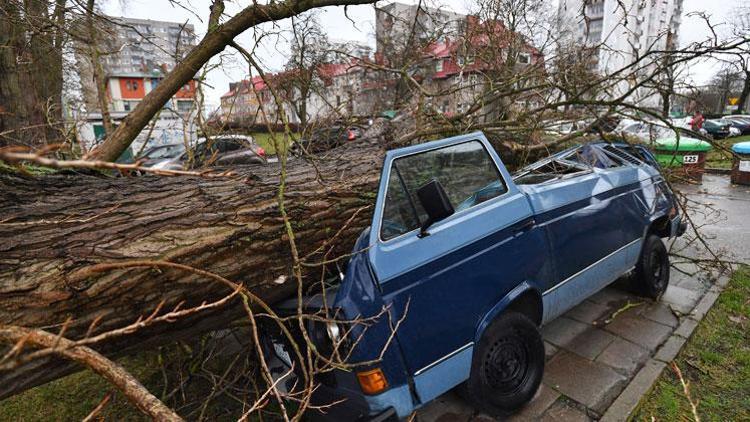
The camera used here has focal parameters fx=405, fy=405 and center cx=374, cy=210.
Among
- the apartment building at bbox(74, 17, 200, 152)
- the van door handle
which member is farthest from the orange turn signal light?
the apartment building at bbox(74, 17, 200, 152)

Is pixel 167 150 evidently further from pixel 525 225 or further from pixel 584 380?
pixel 584 380

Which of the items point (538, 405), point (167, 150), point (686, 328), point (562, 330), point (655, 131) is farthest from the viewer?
point (167, 150)

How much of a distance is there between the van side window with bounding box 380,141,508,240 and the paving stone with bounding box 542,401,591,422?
147cm

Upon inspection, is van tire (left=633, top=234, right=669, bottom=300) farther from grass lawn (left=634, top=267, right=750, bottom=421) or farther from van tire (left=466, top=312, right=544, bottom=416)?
van tire (left=466, top=312, right=544, bottom=416)

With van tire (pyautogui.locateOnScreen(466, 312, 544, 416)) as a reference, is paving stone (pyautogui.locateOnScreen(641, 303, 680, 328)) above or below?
below

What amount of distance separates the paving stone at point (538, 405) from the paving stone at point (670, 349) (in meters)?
0.99

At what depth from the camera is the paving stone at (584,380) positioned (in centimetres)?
280

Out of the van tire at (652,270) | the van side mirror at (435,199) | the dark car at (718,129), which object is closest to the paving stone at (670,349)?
the van tire at (652,270)

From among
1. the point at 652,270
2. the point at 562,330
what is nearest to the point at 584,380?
the point at 562,330

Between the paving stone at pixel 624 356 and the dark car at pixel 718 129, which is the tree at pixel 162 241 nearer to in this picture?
the paving stone at pixel 624 356

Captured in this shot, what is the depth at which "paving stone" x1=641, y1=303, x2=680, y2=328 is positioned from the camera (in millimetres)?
3678

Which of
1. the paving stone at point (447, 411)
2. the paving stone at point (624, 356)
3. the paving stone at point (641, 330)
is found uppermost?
the paving stone at point (624, 356)

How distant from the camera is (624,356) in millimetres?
3236

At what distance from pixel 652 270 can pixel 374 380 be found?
3.38 metres
